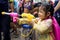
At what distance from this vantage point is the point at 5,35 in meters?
4.27

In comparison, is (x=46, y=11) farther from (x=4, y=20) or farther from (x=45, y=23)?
(x=4, y=20)

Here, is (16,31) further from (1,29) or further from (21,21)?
(21,21)

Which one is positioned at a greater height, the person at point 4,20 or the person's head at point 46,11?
the person's head at point 46,11

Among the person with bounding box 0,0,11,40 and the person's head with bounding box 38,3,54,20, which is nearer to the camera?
the person's head with bounding box 38,3,54,20

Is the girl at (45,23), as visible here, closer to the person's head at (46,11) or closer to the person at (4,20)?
the person's head at (46,11)

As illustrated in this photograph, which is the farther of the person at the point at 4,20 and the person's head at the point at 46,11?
the person at the point at 4,20

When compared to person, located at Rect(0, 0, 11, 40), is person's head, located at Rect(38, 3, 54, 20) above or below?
above

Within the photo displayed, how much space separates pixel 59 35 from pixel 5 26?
1924 millimetres

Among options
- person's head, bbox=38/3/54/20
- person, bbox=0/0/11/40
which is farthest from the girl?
person, bbox=0/0/11/40

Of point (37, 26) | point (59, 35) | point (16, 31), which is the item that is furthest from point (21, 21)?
point (16, 31)

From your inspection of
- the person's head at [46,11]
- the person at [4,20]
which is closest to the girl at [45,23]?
the person's head at [46,11]

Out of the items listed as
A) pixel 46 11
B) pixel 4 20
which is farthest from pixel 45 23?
pixel 4 20

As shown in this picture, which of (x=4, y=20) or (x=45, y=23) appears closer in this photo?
(x=45, y=23)

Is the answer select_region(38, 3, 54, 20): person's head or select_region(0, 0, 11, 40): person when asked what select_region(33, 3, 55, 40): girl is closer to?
select_region(38, 3, 54, 20): person's head
